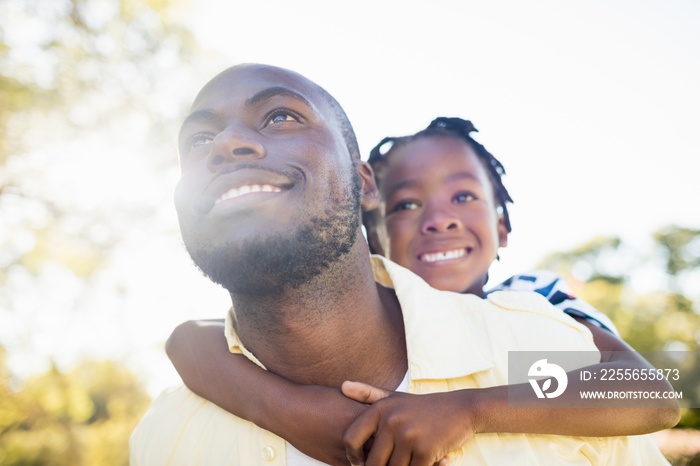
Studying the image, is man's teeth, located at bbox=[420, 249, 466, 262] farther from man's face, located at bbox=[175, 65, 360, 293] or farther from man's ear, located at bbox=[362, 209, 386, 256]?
man's face, located at bbox=[175, 65, 360, 293]

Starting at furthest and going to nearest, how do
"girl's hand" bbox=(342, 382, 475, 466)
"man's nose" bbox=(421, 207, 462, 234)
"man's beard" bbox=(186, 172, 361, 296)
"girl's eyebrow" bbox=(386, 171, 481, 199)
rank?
"girl's eyebrow" bbox=(386, 171, 481, 199) → "man's nose" bbox=(421, 207, 462, 234) → "man's beard" bbox=(186, 172, 361, 296) → "girl's hand" bbox=(342, 382, 475, 466)

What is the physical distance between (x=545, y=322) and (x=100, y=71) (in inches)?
486

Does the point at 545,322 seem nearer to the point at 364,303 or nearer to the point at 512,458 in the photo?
the point at 512,458

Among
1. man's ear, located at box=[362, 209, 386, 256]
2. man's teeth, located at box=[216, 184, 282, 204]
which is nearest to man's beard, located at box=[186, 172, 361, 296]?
man's teeth, located at box=[216, 184, 282, 204]

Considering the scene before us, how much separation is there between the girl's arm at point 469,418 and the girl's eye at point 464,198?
160 centimetres

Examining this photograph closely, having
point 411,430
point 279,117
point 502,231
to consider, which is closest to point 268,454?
point 411,430

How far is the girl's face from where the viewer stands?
3.48m

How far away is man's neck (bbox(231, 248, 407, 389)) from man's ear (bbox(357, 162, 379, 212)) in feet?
1.66

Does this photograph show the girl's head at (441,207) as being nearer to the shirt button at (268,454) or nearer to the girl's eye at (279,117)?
the girl's eye at (279,117)

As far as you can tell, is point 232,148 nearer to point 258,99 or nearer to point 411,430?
point 258,99

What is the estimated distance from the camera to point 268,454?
86.5 inches

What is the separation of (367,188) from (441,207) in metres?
0.74

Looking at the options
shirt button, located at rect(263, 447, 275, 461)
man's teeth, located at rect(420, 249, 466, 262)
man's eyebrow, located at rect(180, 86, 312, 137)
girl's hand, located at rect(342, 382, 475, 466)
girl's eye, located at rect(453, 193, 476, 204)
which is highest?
man's eyebrow, located at rect(180, 86, 312, 137)

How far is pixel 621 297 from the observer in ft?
76.3
